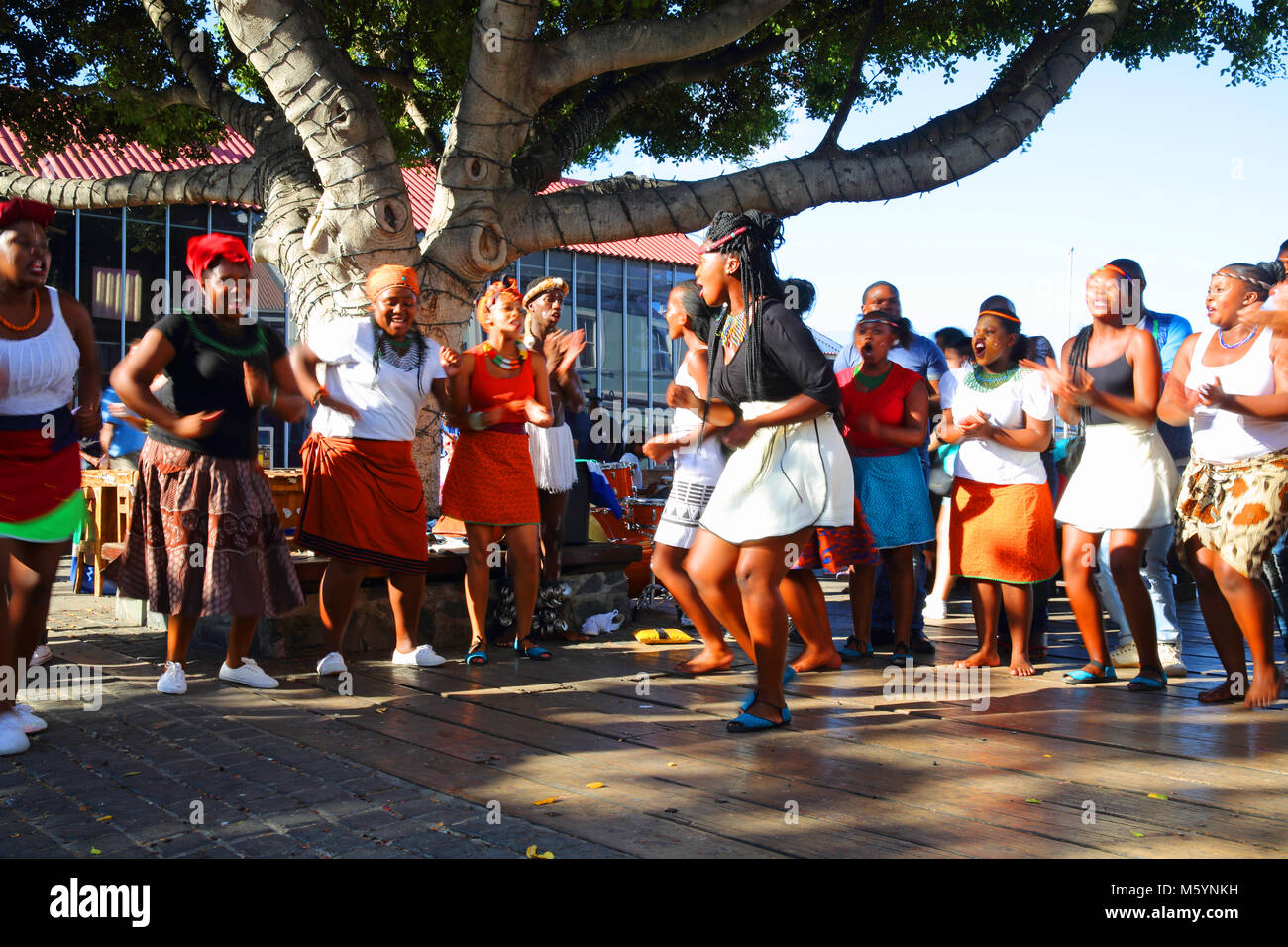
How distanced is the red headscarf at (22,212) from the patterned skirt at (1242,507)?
4776mm

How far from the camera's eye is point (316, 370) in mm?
5500

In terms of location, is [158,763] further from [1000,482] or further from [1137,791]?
[1000,482]

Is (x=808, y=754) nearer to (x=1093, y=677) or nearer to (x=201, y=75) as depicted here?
(x=1093, y=677)

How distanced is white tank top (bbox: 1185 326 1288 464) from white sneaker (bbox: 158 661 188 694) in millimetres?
4519

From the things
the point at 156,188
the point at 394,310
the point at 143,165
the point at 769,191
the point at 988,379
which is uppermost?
the point at 143,165

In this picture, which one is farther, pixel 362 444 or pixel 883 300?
pixel 883 300

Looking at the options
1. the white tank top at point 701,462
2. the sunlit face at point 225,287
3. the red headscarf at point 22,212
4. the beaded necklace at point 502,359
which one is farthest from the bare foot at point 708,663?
the red headscarf at point 22,212

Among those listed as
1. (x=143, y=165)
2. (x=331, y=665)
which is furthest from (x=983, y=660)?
(x=143, y=165)

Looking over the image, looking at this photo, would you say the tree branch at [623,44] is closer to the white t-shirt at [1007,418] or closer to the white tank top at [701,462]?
the white tank top at [701,462]

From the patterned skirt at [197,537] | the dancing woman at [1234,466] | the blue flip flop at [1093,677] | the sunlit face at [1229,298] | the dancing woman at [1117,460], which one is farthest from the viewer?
the blue flip flop at [1093,677]

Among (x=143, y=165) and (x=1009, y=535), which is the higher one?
(x=143, y=165)

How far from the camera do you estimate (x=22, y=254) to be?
422 cm

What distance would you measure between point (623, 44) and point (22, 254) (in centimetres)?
508

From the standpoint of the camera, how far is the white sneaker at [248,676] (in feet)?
17.1
